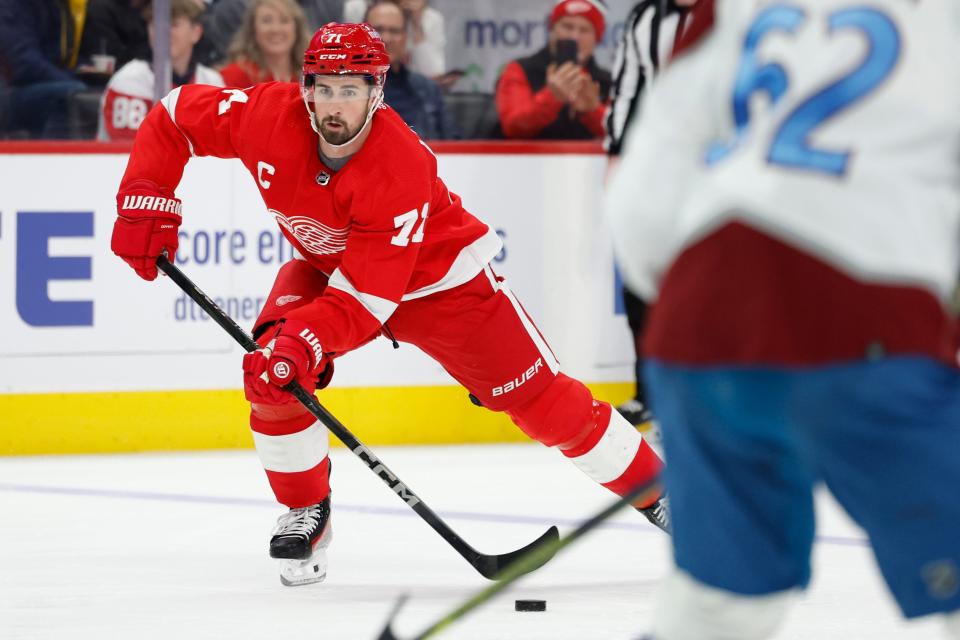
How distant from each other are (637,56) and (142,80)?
144 centimetres

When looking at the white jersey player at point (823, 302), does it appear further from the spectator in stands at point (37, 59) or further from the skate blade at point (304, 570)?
the spectator in stands at point (37, 59)

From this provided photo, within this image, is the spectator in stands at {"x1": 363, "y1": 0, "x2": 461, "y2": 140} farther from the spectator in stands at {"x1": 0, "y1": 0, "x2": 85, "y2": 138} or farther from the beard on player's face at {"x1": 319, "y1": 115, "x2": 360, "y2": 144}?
the beard on player's face at {"x1": 319, "y1": 115, "x2": 360, "y2": 144}

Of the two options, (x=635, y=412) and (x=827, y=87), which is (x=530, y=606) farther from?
(x=635, y=412)

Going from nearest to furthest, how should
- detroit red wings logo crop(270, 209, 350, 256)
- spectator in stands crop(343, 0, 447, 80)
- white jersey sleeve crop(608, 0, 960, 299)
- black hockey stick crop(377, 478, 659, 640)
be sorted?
white jersey sleeve crop(608, 0, 960, 299), black hockey stick crop(377, 478, 659, 640), detroit red wings logo crop(270, 209, 350, 256), spectator in stands crop(343, 0, 447, 80)

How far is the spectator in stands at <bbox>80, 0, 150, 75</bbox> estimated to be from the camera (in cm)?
473

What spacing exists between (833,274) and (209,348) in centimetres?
364

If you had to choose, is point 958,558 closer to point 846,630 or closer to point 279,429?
point 846,630

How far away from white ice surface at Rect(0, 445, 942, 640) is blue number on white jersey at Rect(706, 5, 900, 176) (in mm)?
1511

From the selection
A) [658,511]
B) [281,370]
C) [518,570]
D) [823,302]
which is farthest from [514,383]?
[823,302]

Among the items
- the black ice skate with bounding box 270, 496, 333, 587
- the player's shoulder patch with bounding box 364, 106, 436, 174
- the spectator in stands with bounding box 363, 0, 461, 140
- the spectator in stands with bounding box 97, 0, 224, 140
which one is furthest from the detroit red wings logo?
the spectator in stands with bounding box 363, 0, 461, 140

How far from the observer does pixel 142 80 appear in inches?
186

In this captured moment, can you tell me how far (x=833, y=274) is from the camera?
1242 mm

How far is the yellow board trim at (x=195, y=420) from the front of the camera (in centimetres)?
463

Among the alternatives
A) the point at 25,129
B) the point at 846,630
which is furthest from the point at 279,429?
the point at 25,129
